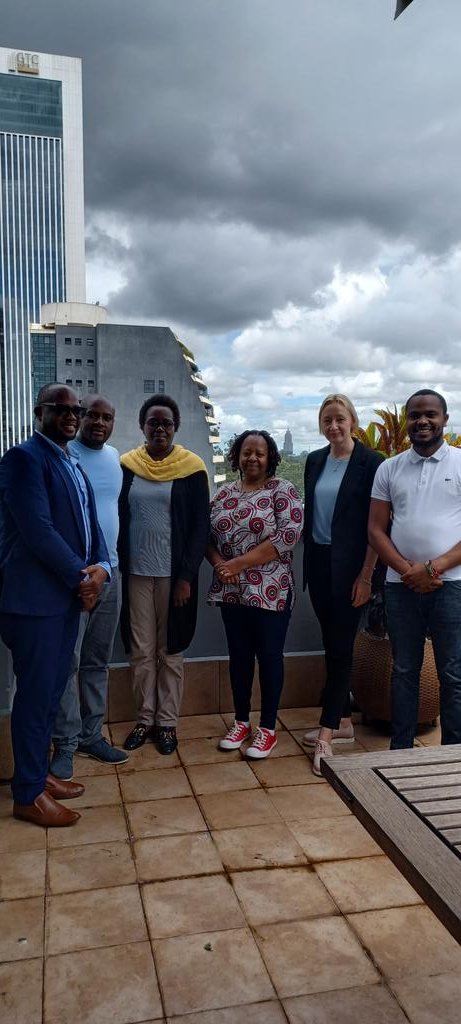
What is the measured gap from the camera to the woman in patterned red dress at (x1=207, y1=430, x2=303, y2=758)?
9.17 feet

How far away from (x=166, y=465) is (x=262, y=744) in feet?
3.95

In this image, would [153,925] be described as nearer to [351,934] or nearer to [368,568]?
[351,934]

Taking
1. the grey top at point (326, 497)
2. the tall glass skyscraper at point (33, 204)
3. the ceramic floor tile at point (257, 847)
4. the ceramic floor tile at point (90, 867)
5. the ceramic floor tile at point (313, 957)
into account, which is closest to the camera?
the ceramic floor tile at point (313, 957)

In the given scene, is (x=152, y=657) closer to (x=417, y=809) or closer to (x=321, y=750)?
(x=321, y=750)

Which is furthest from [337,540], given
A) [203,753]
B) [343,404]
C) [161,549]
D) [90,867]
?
[90,867]

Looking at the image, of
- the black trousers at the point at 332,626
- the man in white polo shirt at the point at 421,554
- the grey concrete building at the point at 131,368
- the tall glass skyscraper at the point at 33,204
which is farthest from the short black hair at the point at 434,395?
the tall glass skyscraper at the point at 33,204

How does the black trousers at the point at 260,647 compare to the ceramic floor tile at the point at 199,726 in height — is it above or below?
above

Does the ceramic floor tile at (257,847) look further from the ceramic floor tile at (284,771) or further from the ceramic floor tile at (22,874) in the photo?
the ceramic floor tile at (22,874)

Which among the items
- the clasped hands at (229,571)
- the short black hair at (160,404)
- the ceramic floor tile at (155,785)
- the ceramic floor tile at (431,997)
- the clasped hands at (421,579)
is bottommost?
the ceramic floor tile at (155,785)

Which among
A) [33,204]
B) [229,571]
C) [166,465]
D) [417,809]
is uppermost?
[33,204]

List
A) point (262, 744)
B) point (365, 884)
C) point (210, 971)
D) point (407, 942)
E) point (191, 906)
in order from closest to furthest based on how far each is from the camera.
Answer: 1. point (210, 971)
2. point (407, 942)
3. point (191, 906)
4. point (365, 884)
5. point (262, 744)

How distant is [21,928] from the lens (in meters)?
1.82

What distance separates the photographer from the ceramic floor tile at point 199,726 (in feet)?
10.2

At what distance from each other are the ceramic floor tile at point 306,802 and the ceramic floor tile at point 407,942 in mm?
540
